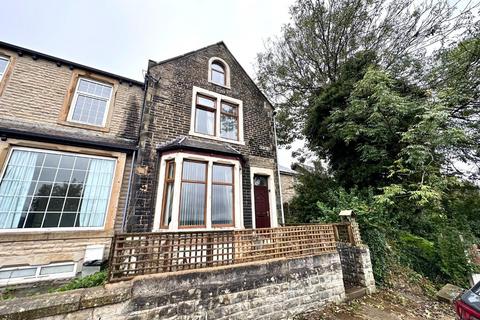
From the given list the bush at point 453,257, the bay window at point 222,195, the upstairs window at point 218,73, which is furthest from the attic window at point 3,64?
the bush at point 453,257

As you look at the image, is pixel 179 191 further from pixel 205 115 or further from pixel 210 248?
pixel 205 115

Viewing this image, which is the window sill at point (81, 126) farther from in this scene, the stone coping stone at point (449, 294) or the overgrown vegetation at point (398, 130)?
the stone coping stone at point (449, 294)

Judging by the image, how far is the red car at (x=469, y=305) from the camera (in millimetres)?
2332

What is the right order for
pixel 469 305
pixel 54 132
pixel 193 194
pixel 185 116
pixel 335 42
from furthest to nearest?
1. pixel 335 42
2. pixel 185 116
3. pixel 193 194
4. pixel 54 132
5. pixel 469 305

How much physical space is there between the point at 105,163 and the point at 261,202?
598cm

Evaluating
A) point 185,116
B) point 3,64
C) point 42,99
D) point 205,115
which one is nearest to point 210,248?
point 185,116

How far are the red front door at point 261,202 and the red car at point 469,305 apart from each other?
550cm

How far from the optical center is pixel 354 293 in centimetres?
467

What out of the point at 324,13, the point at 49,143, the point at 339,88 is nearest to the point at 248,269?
the point at 49,143

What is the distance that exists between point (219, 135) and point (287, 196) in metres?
9.31

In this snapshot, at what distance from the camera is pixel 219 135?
7582 millimetres

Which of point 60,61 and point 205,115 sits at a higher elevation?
point 60,61

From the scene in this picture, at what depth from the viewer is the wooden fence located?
281cm

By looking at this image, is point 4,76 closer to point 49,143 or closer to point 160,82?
point 49,143
